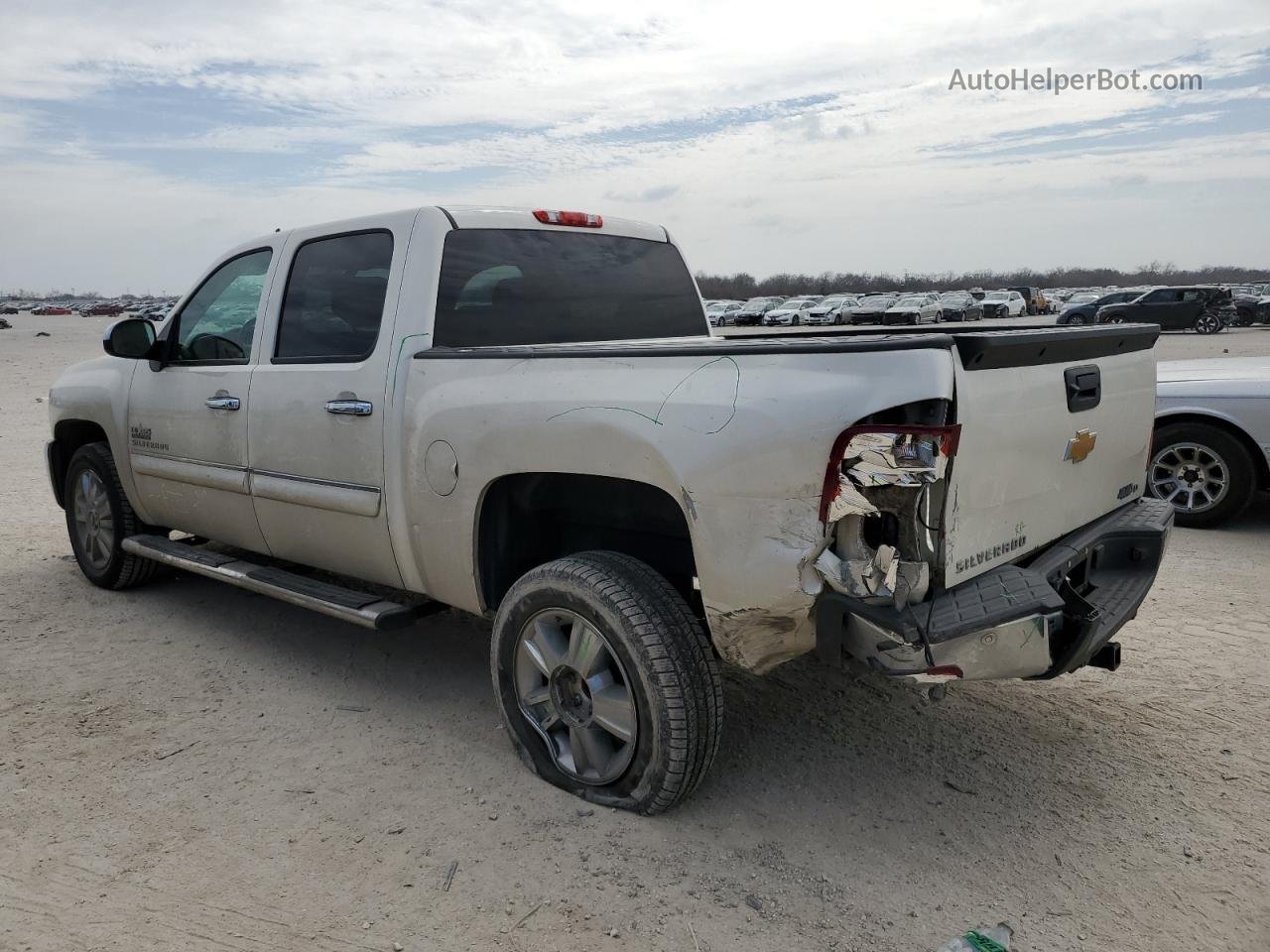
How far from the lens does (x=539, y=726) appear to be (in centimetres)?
342

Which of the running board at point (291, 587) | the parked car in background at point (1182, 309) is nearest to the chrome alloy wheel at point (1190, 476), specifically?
the running board at point (291, 587)

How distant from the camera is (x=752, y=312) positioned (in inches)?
2127

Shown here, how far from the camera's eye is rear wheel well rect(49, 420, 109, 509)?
581 cm

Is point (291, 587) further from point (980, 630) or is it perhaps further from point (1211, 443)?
point (1211, 443)

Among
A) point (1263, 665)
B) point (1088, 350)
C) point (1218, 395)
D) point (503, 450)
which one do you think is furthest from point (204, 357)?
point (1218, 395)

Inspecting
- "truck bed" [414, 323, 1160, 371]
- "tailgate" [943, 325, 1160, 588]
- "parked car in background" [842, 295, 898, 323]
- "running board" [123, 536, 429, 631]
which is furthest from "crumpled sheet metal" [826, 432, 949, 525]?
"parked car in background" [842, 295, 898, 323]

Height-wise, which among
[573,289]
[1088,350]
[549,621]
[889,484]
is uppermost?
[573,289]

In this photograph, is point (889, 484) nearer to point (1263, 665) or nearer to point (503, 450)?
point (503, 450)

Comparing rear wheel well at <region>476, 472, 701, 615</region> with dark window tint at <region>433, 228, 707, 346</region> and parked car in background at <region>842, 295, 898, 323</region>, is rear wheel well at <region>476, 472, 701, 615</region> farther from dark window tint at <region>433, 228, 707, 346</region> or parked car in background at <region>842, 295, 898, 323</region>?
parked car in background at <region>842, 295, 898, 323</region>

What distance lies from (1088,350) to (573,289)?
2.08m

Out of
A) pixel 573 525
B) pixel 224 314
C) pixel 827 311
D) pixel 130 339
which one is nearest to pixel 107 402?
pixel 130 339

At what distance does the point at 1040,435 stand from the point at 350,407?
8.11ft

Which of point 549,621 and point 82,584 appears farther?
point 82,584

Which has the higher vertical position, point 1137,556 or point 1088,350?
point 1088,350
